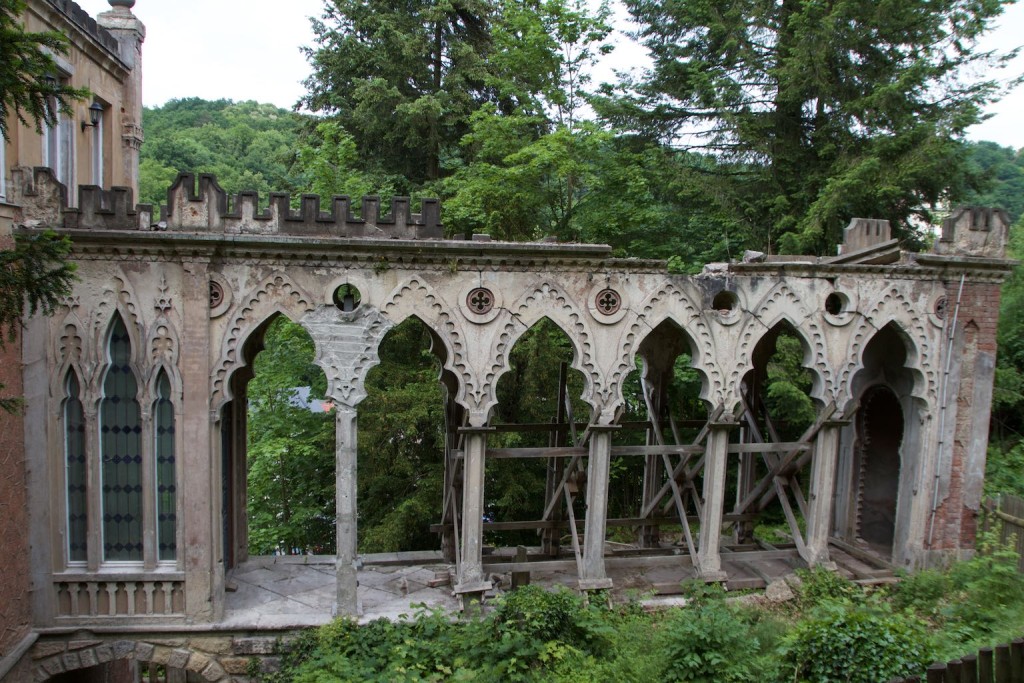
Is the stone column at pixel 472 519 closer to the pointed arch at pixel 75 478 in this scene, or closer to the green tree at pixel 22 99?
the pointed arch at pixel 75 478

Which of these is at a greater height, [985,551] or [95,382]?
[95,382]

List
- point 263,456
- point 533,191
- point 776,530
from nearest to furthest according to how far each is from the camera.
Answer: point 776,530 < point 263,456 < point 533,191

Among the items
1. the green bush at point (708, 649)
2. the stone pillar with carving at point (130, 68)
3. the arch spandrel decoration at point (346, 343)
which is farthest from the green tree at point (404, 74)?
the green bush at point (708, 649)

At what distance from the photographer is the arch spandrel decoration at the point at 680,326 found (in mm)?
9758

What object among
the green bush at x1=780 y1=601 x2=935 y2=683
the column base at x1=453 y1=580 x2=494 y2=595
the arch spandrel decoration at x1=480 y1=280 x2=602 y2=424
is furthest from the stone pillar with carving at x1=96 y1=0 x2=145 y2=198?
the green bush at x1=780 y1=601 x2=935 y2=683

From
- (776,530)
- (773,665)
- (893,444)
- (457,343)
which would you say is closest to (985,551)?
(893,444)

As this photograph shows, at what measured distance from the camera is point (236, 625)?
9.09m

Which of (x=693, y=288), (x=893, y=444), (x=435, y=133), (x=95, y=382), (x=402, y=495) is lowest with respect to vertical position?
(x=402, y=495)

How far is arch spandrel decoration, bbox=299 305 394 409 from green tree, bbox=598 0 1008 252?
1019cm

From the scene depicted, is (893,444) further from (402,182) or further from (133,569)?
(402,182)

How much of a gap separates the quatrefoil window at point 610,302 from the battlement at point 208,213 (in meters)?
2.27

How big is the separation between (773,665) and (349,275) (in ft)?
21.2

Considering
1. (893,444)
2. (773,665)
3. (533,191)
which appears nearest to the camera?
(773,665)

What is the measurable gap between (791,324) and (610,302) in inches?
103
